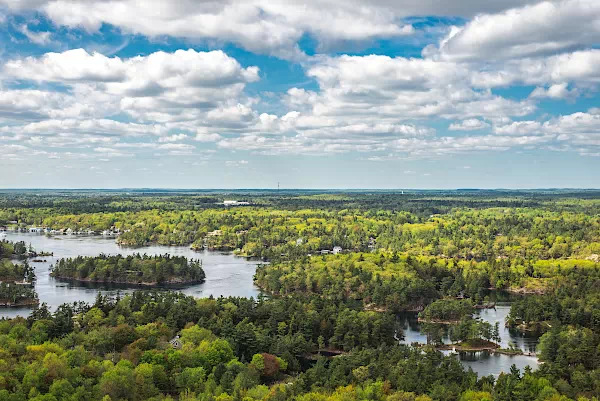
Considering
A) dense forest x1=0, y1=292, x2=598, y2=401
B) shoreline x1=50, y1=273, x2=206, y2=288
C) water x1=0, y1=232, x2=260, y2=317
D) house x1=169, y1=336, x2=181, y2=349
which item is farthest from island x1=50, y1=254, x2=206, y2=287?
house x1=169, y1=336, x2=181, y2=349

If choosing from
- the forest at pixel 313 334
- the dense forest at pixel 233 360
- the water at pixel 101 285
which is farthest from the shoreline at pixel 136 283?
the dense forest at pixel 233 360

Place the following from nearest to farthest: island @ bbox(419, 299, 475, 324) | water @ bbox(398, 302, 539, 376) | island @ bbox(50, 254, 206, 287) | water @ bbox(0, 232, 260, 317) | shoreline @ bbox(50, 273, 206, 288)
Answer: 1. water @ bbox(398, 302, 539, 376)
2. island @ bbox(419, 299, 475, 324)
3. water @ bbox(0, 232, 260, 317)
4. shoreline @ bbox(50, 273, 206, 288)
5. island @ bbox(50, 254, 206, 287)

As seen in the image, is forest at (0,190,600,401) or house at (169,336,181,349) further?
house at (169,336,181,349)

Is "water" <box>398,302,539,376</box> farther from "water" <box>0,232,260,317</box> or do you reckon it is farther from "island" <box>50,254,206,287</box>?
"island" <box>50,254,206,287</box>

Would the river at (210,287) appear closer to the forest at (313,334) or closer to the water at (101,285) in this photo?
the water at (101,285)

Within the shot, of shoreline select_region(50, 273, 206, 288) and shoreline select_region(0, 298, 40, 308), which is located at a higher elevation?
shoreline select_region(0, 298, 40, 308)

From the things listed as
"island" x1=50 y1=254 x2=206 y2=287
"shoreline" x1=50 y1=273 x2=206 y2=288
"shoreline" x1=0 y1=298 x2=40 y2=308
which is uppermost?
"island" x1=50 y1=254 x2=206 y2=287

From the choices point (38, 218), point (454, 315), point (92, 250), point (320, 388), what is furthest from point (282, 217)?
point (320, 388)

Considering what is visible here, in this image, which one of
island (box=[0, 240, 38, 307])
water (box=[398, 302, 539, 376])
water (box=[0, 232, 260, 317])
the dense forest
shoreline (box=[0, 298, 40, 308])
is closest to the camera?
the dense forest
